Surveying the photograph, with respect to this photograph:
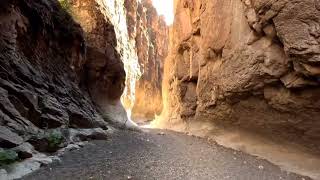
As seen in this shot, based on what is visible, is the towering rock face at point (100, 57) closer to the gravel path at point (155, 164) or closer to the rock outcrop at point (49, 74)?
the rock outcrop at point (49, 74)

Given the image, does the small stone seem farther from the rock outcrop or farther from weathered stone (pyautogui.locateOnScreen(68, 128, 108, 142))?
weathered stone (pyautogui.locateOnScreen(68, 128, 108, 142))

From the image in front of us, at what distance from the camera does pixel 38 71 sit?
880cm

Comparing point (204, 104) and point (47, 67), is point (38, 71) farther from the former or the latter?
point (204, 104)

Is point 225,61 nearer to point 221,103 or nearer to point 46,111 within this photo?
point 221,103

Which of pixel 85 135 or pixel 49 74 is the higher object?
pixel 49 74

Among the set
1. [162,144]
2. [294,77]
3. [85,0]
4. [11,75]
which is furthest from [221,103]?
[85,0]

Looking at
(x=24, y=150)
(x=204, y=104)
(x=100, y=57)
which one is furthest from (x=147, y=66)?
(x=24, y=150)

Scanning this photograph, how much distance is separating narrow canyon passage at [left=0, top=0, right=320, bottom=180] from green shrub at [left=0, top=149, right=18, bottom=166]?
0.02 meters

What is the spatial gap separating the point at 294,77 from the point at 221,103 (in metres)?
3.41

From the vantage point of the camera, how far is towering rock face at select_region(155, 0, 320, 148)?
689 centimetres

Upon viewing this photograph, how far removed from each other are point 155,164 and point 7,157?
2666mm

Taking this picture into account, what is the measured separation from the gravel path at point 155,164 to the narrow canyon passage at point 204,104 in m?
0.02

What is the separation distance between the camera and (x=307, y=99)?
A: 723cm

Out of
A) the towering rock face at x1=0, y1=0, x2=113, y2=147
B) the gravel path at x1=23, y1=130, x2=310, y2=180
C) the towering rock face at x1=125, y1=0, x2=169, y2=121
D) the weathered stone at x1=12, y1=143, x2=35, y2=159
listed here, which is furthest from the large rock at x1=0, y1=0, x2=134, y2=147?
the towering rock face at x1=125, y1=0, x2=169, y2=121
